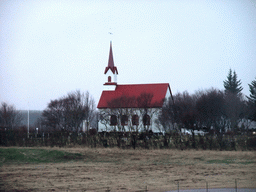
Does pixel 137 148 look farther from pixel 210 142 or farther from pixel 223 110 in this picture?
pixel 223 110

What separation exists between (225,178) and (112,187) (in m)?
5.83

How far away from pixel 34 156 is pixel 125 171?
9356 millimetres

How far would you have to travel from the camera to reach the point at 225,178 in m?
16.6

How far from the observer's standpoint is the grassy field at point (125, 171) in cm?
A: 1506

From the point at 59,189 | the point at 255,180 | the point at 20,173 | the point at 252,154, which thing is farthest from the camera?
the point at 252,154

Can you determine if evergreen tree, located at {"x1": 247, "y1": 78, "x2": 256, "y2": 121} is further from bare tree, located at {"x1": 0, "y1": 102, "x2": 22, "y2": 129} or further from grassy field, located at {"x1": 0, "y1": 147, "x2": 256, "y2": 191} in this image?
bare tree, located at {"x1": 0, "y1": 102, "x2": 22, "y2": 129}

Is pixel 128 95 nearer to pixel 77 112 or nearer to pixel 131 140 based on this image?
→ pixel 77 112

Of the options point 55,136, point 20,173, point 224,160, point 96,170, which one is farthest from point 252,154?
point 55,136

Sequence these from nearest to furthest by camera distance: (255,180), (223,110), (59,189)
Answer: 1. (59,189)
2. (255,180)
3. (223,110)

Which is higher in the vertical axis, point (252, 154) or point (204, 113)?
point (204, 113)

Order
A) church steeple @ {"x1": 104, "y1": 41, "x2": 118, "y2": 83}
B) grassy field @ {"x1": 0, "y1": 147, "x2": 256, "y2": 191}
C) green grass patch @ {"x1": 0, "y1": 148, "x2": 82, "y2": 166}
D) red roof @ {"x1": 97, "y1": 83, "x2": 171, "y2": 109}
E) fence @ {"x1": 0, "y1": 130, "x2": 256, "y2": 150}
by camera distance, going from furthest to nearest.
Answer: church steeple @ {"x1": 104, "y1": 41, "x2": 118, "y2": 83} → red roof @ {"x1": 97, "y1": 83, "x2": 171, "y2": 109} → fence @ {"x1": 0, "y1": 130, "x2": 256, "y2": 150} → green grass patch @ {"x1": 0, "y1": 148, "x2": 82, "y2": 166} → grassy field @ {"x1": 0, "y1": 147, "x2": 256, "y2": 191}

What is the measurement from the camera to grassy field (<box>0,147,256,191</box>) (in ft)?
49.4

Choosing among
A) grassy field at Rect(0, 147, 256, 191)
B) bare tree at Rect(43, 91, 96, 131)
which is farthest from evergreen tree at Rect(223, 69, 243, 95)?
grassy field at Rect(0, 147, 256, 191)

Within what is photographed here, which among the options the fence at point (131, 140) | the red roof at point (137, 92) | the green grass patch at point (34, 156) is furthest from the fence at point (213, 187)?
the red roof at point (137, 92)
